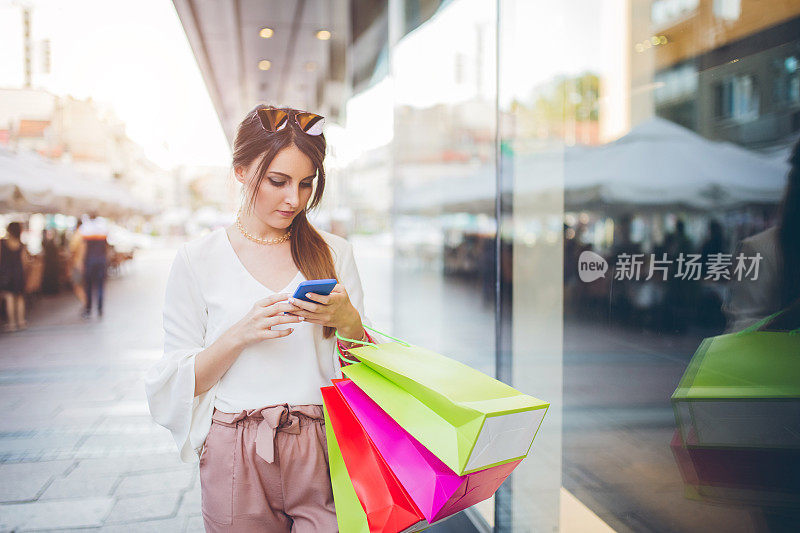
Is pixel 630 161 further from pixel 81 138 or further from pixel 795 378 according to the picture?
pixel 81 138

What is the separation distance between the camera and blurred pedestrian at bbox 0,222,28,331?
335 cm

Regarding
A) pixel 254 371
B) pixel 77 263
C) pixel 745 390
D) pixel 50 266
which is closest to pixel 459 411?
pixel 254 371

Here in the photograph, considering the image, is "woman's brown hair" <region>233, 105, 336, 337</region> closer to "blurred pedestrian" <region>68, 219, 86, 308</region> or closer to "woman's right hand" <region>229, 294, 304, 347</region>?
"woman's right hand" <region>229, 294, 304, 347</region>

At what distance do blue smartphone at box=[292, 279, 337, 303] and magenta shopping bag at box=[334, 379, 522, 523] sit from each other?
25cm

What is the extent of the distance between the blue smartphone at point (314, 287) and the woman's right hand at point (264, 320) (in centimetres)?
4

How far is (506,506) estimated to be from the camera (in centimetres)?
268

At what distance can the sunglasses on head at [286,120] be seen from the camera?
1.34 metres

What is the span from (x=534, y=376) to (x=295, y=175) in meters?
1.74

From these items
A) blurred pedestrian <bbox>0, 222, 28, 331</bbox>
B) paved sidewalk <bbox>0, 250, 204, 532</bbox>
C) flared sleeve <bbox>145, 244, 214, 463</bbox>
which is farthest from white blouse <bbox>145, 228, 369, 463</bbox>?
blurred pedestrian <bbox>0, 222, 28, 331</bbox>

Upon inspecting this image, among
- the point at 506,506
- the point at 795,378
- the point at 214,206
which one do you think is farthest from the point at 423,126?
the point at 795,378

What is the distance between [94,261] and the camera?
5.16 metres

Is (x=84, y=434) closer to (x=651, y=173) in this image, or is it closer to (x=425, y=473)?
(x=425, y=473)

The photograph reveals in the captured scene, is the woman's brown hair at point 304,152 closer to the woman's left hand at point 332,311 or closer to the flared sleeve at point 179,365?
the woman's left hand at point 332,311

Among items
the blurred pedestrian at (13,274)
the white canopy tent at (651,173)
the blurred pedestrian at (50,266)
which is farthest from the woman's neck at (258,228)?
the blurred pedestrian at (50,266)
